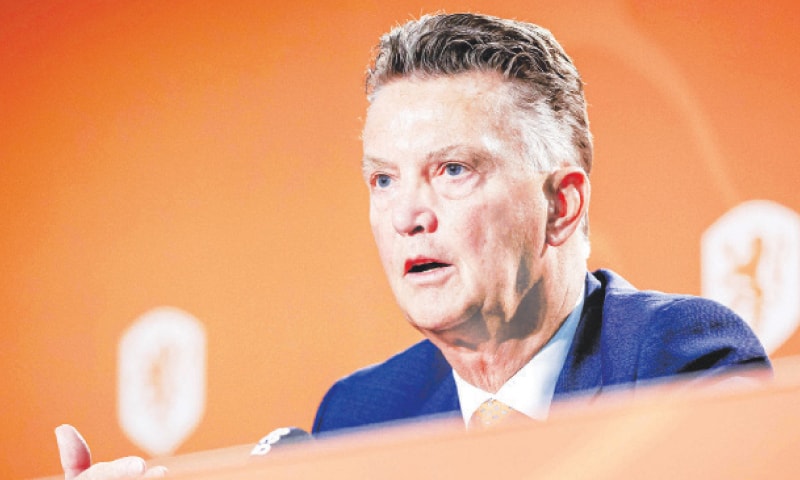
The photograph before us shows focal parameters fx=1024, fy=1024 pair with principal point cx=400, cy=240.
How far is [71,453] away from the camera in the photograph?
1.34 meters

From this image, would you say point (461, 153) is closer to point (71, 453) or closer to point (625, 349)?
→ point (625, 349)

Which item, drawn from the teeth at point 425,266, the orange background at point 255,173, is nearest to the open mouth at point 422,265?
the teeth at point 425,266

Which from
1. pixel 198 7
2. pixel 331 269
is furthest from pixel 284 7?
pixel 331 269

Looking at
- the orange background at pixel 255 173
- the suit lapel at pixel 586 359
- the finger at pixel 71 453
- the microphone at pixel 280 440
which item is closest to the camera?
the microphone at pixel 280 440

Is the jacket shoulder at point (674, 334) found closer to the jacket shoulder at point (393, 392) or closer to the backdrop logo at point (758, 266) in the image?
the backdrop logo at point (758, 266)

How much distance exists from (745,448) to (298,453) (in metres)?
0.41

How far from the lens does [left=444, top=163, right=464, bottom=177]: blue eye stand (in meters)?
1.47

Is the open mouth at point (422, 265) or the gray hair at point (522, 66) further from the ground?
the gray hair at point (522, 66)

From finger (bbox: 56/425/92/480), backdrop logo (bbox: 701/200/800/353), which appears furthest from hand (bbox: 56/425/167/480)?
backdrop logo (bbox: 701/200/800/353)

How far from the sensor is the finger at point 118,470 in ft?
4.03

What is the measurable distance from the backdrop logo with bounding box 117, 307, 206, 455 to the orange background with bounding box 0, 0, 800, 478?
0.08ft

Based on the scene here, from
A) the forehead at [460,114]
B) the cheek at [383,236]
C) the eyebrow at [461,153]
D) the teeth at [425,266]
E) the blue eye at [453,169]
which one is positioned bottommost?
the teeth at [425,266]

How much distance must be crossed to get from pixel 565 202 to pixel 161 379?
839 mm

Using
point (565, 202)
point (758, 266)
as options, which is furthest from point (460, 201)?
point (758, 266)
